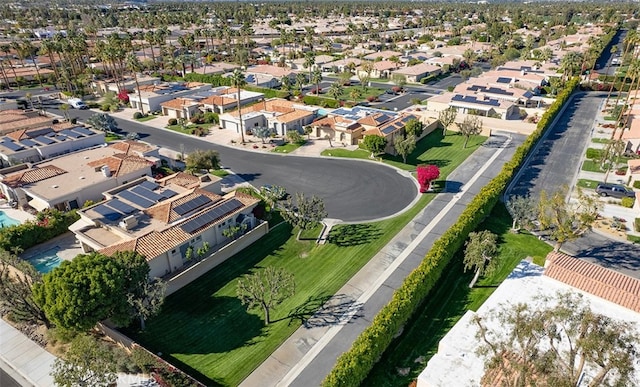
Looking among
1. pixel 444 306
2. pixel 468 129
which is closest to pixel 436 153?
pixel 468 129

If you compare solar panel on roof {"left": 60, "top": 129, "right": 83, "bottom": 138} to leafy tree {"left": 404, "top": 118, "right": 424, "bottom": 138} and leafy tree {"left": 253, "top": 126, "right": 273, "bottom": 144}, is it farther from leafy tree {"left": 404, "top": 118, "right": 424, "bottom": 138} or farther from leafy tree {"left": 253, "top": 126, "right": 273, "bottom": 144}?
leafy tree {"left": 404, "top": 118, "right": 424, "bottom": 138}

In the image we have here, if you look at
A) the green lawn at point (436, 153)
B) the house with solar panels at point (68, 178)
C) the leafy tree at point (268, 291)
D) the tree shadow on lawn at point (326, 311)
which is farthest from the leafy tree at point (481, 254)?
the house with solar panels at point (68, 178)

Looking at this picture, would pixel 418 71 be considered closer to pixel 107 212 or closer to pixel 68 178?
pixel 68 178

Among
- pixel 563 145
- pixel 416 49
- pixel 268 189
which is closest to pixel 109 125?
pixel 268 189

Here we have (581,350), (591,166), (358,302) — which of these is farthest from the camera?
(591,166)

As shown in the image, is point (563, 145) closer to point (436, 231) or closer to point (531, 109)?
point (531, 109)

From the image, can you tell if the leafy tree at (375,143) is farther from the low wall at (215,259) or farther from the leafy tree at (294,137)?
the low wall at (215,259)
